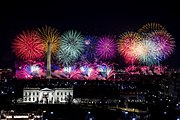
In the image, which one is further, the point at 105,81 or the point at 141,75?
the point at 141,75

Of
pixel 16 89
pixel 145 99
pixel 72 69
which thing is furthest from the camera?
pixel 72 69

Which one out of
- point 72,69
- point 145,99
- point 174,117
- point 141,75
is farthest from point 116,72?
point 174,117

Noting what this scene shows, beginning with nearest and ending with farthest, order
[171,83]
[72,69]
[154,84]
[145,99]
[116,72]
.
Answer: [145,99] → [171,83] → [154,84] → [72,69] → [116,72]

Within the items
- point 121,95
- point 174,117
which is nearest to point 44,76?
point 121,95

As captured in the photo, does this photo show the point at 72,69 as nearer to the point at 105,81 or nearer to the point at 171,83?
the point at 105,81

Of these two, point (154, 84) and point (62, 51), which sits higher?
point (62, 51)

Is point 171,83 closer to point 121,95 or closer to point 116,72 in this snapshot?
point 121,95
